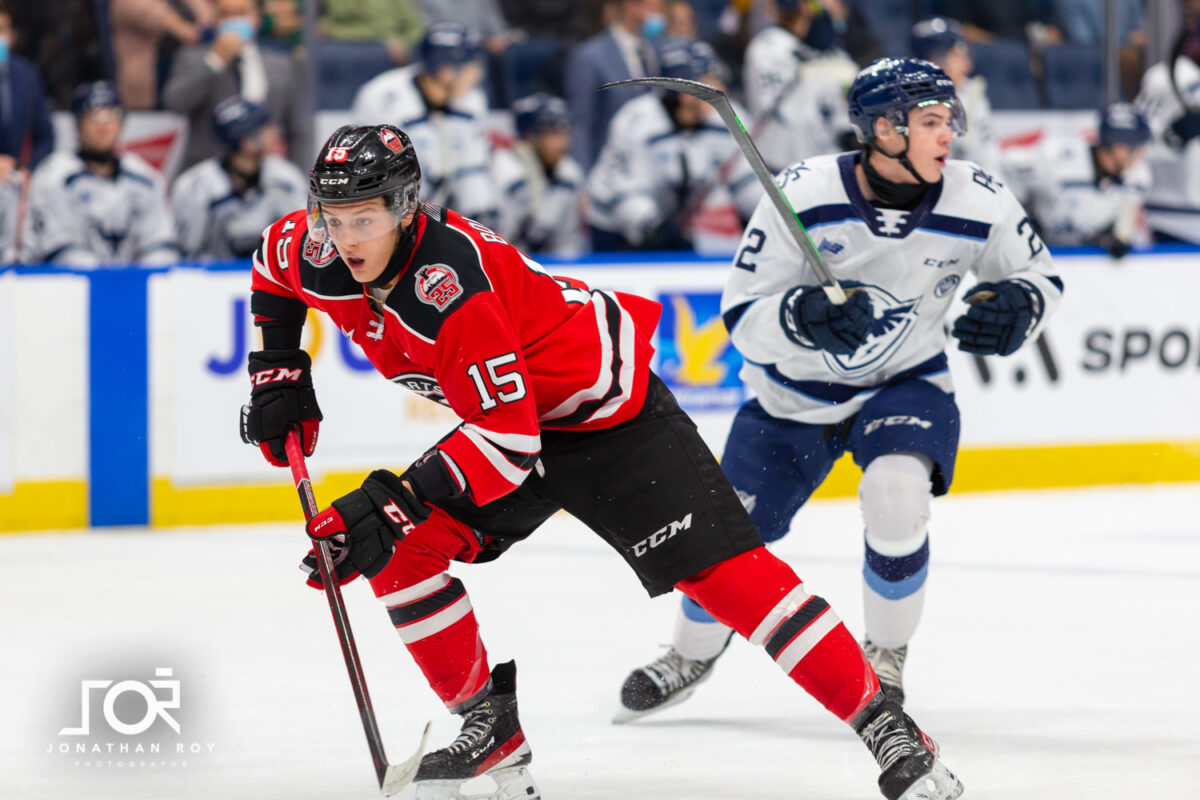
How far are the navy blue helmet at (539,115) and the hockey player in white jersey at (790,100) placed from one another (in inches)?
30.3

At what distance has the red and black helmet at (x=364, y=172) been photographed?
8.21ft

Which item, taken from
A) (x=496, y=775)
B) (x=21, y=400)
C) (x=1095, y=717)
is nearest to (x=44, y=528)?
(x=21, y=400)

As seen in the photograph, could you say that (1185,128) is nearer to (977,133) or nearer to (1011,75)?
(1011,75)

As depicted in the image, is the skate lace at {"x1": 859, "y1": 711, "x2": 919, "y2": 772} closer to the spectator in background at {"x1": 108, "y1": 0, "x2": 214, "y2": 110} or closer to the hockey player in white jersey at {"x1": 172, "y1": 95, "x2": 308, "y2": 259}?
the hockey player in white jersey at {"x1": 172, "y1": 95, "x2": 308, "y2": 259}

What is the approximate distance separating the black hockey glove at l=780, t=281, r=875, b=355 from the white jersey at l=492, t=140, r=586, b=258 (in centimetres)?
333

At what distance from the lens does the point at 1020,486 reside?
651 centimetres

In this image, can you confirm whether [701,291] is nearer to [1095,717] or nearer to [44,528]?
[44,528]

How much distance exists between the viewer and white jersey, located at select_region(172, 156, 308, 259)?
613 centimetres

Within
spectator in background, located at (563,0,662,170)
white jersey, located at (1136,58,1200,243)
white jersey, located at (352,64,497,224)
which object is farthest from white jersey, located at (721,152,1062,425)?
white jersey, located at (1136,58,1200,243)

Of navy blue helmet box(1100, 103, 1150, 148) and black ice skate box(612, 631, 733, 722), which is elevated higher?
navy blue helmet box(1100, 103, 1150, 148)

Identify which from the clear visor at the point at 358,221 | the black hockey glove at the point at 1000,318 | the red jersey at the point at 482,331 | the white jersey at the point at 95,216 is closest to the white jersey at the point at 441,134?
the white jersey at the point at 95,216

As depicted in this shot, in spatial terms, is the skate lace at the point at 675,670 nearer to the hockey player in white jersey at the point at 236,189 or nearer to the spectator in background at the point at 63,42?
the hockey player in white jersey at the point at 236,189

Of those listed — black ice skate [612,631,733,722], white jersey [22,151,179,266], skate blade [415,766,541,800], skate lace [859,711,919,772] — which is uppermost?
skate lace [859,711,919,772]

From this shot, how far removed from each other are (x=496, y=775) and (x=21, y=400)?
322 cm
